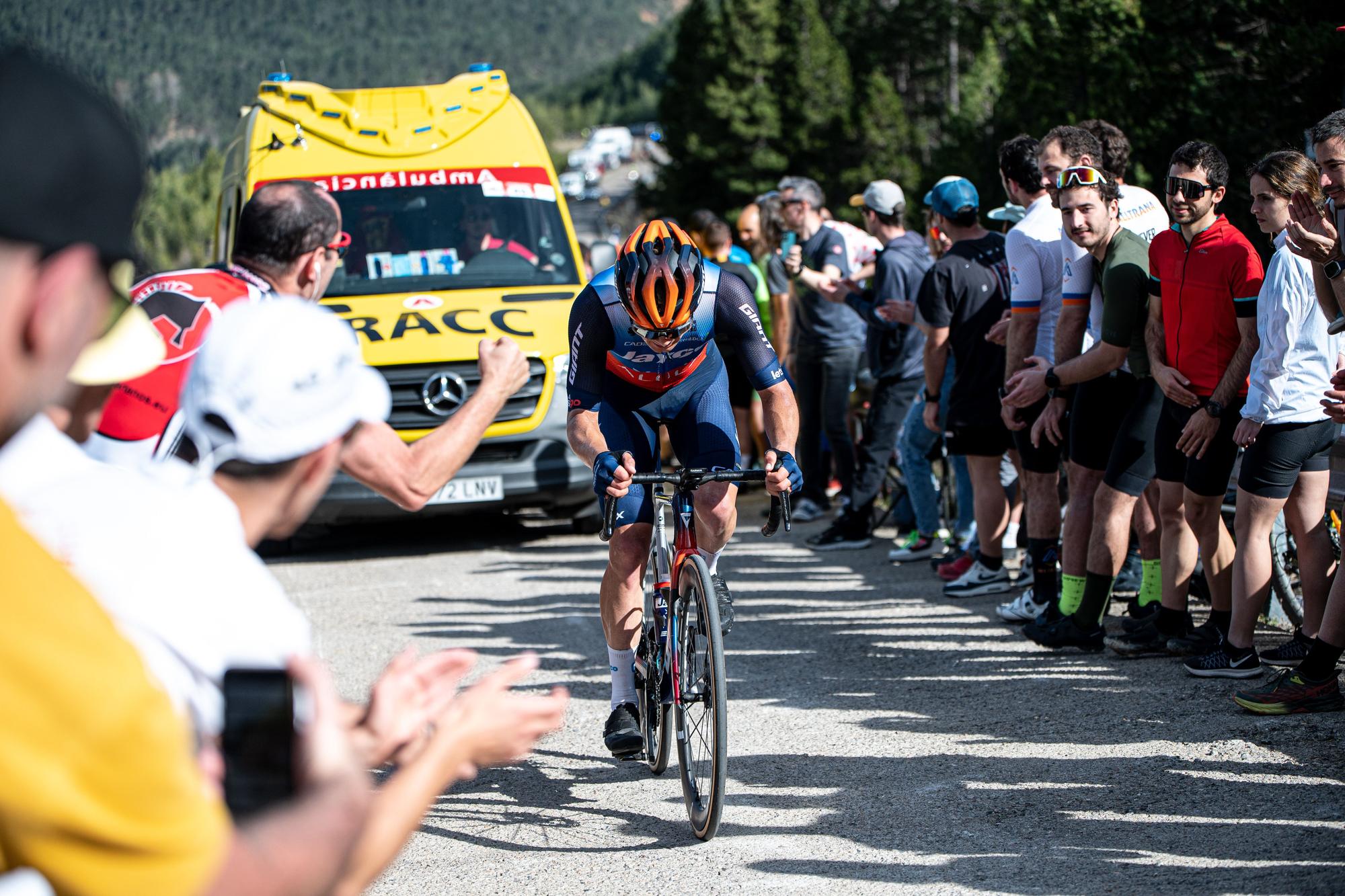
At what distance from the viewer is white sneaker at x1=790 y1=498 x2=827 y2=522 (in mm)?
11117

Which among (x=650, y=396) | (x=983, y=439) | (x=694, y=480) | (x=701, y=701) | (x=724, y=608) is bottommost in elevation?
(x=701, y=701)

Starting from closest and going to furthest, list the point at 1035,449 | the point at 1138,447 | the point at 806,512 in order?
the point at 1138,447
the point at 1035,449
the point at 806,512

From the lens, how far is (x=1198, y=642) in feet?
21.2

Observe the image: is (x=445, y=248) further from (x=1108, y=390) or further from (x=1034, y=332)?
(x=1108, y=390)

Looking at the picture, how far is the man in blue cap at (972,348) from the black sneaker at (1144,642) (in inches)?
59.2

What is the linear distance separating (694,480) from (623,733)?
1.12 metres

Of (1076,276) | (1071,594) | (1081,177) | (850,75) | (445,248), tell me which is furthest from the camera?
(850,75)

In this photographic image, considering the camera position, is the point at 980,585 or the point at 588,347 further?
the point at 980,585

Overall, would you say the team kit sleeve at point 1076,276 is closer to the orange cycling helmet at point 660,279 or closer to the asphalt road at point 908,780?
the asphalt road at point 908,780

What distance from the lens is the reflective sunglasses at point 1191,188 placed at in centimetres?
602

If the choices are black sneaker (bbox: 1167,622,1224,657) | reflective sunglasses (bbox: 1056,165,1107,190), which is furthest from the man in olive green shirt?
black sneaker (bbox: 1167,622,1224,657)

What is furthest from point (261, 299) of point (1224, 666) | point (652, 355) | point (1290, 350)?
point (1224, 666)

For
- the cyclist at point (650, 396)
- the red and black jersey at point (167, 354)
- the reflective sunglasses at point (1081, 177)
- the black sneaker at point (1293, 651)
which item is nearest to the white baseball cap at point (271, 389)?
the red and black jersey at point (167, 354)

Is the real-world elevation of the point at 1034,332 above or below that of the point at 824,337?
above
